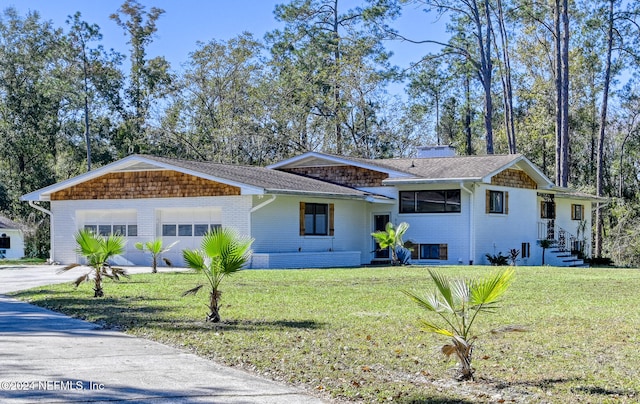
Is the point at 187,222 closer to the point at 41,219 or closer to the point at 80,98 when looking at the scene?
the point at 41,219

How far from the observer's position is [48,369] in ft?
26.8

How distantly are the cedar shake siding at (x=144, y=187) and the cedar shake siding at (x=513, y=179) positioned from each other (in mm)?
10305

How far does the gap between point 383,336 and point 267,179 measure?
17936mm

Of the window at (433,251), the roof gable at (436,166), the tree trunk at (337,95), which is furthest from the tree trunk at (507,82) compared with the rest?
the window at (433,251)

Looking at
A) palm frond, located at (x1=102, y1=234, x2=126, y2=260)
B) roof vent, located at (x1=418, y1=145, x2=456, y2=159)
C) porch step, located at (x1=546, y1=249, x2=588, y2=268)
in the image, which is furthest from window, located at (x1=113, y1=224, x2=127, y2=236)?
porch step, located at (x1=546, y1=249, x2=588, y2=268)

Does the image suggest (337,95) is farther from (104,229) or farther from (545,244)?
(104,229)

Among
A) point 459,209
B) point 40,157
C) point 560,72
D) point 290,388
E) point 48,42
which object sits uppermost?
point 48,42

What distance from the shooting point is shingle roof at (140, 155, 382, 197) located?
26.0 metres

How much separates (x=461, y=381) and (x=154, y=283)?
12.5 metres

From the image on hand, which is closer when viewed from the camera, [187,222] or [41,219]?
[187,222]

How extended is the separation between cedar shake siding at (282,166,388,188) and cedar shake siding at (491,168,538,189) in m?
4.27

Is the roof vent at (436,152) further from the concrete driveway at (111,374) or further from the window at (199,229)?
the concrete driveway at (111,374)

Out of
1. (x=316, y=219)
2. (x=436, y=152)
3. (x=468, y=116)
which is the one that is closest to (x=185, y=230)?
(x=316, y=219)

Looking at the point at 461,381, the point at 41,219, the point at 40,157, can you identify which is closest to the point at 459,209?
the point at 461,381
